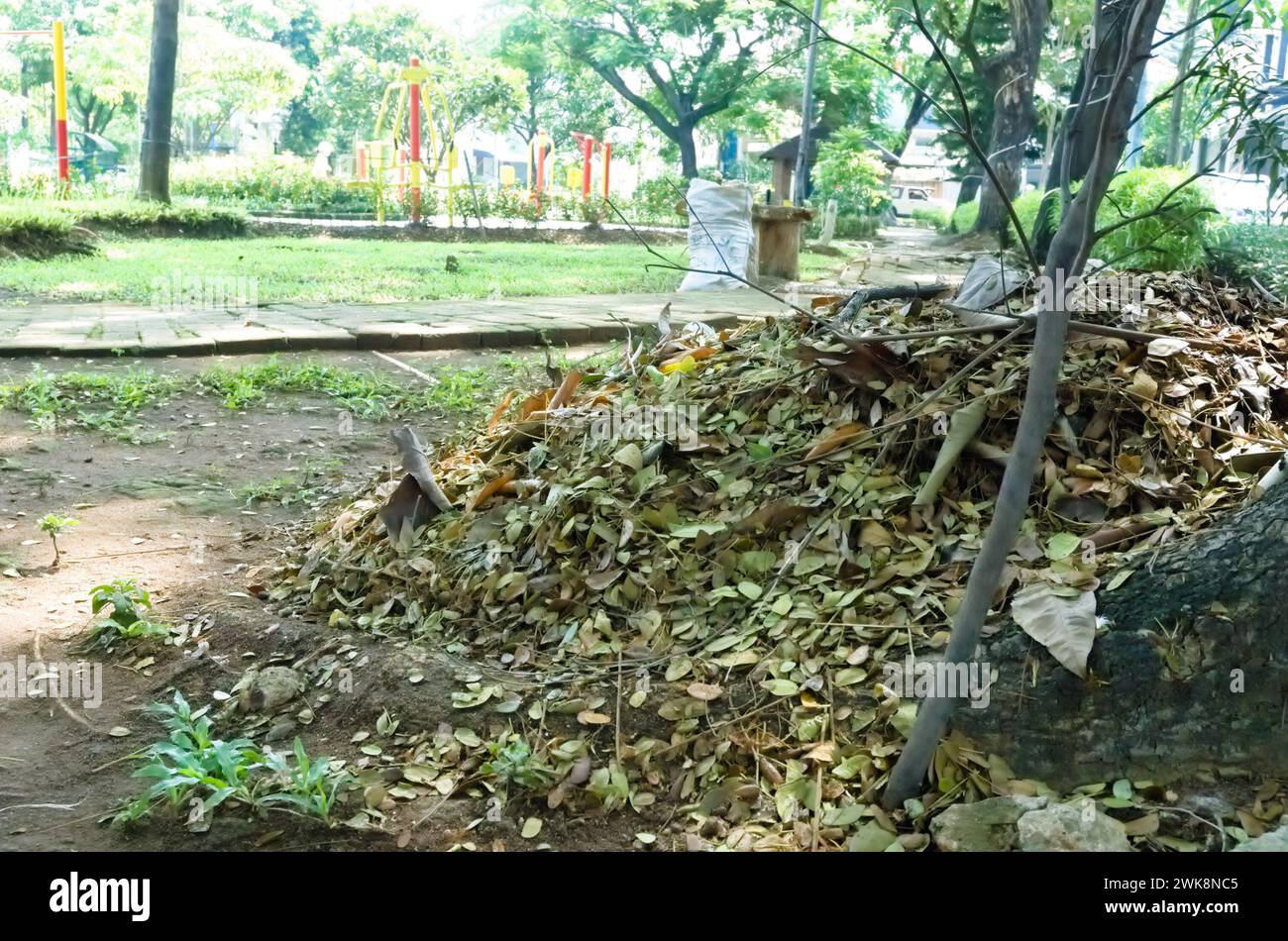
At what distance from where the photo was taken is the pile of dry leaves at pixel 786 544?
1.98 metres

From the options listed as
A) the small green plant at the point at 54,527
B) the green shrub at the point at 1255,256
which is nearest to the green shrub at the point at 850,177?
the green shrub at the point at 1255,256

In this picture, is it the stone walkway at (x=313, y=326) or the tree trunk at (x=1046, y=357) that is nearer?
the tree trunk at (x=1046, y=357)

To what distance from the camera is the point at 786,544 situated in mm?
2424

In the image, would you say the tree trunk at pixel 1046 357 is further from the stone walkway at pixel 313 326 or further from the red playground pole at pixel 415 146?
the red playground pole at pixel 415 146

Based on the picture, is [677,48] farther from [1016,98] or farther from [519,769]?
[519,769]

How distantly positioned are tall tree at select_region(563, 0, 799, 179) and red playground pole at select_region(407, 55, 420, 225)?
7910 mm

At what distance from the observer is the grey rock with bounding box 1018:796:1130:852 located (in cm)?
163

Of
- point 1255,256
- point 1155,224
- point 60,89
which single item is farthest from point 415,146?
point 1255,256

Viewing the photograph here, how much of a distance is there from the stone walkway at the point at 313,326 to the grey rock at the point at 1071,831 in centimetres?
390

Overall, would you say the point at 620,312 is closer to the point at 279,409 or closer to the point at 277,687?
the point at 279,409

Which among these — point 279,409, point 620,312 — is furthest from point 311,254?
point 279,409

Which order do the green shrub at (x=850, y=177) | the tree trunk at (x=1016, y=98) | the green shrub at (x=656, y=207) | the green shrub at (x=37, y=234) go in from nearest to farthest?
the green shrub at (x=37, y=234) < the tree trunk at (x=1016, y=98) < the green shrub at (x=850, y=177) < the green shrub at (x=656, y=207)

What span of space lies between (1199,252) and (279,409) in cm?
351

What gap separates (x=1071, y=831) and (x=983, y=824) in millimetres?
128
